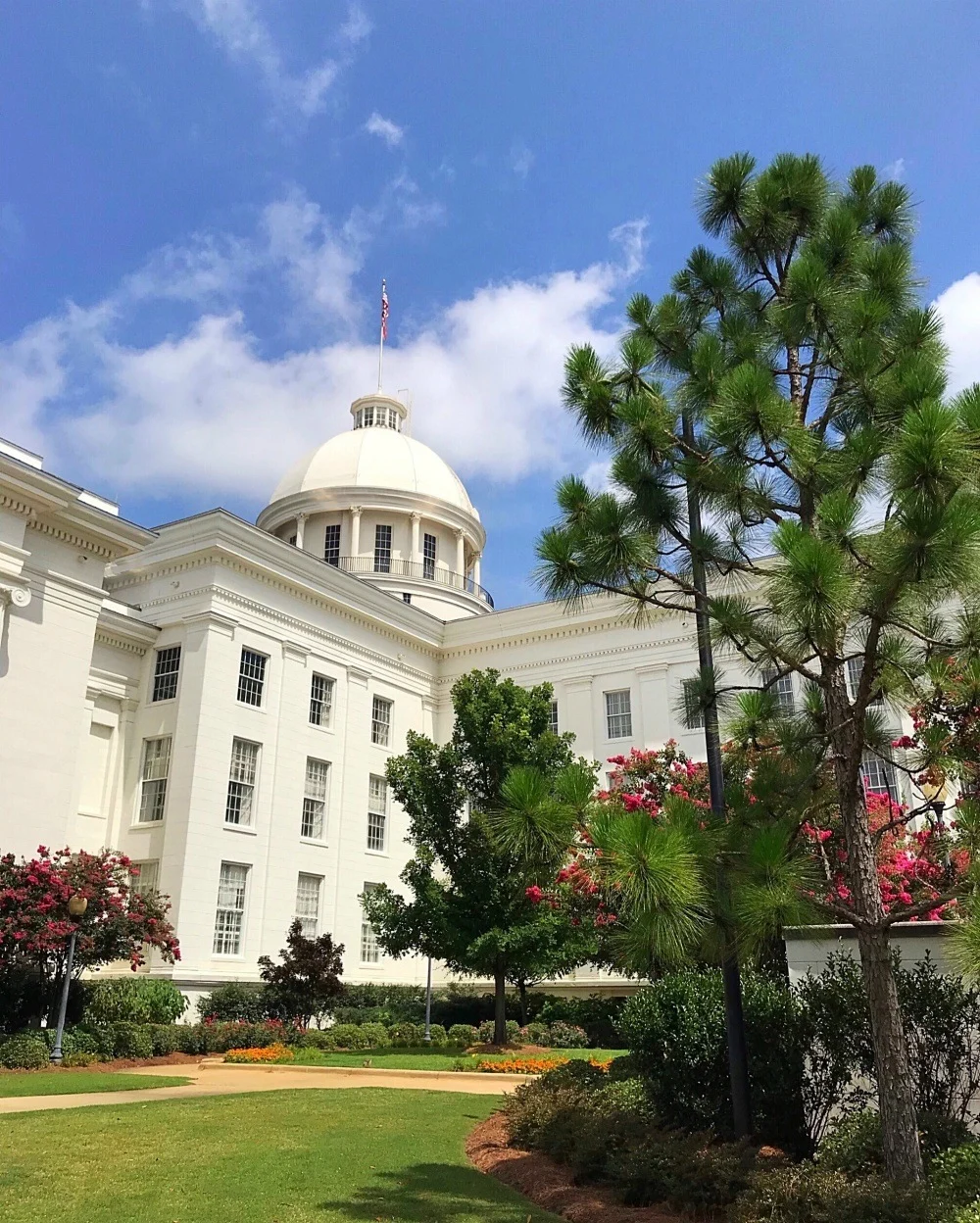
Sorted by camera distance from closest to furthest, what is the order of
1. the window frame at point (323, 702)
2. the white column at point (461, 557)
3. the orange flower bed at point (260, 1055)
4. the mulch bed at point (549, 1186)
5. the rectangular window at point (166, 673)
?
the mulch bed at point (549, 1186), the orange flower bed at point (260, 1055), the rectangular window at point (166, 673), the window frame at point (323, 702), the white column at point (461, 557)

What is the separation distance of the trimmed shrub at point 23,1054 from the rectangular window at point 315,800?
555 inches

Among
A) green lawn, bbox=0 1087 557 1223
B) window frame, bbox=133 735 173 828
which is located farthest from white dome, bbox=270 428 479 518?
green lawn, bbox=0 1087 557 1223

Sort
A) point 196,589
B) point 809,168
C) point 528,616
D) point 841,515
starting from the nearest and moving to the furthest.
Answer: point 841,515
point 809,168
point 196,589
point 528,616

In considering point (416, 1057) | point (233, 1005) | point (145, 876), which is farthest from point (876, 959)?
point (145, 876)

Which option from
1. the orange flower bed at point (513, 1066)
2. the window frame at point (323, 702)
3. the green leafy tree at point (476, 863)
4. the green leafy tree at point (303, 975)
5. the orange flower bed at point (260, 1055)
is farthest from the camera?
the window frame at point (323, 702)

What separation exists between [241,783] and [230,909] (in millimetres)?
3760

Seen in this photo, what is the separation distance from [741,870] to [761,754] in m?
2.29

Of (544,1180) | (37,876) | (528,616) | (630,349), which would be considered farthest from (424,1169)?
(528,616)

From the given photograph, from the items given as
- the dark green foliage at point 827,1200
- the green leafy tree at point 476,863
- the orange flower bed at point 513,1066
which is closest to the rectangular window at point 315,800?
the green leafy tree at point 476,863

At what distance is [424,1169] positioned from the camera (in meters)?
9.40

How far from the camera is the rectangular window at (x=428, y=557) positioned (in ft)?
164

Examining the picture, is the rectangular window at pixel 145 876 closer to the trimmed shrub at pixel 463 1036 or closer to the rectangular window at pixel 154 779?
the rectangular window at pixel 154 779

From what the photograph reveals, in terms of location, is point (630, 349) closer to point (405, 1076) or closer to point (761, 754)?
point (761, 754)

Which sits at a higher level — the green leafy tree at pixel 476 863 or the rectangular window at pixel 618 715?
the rectangular window at pixel 618 715
